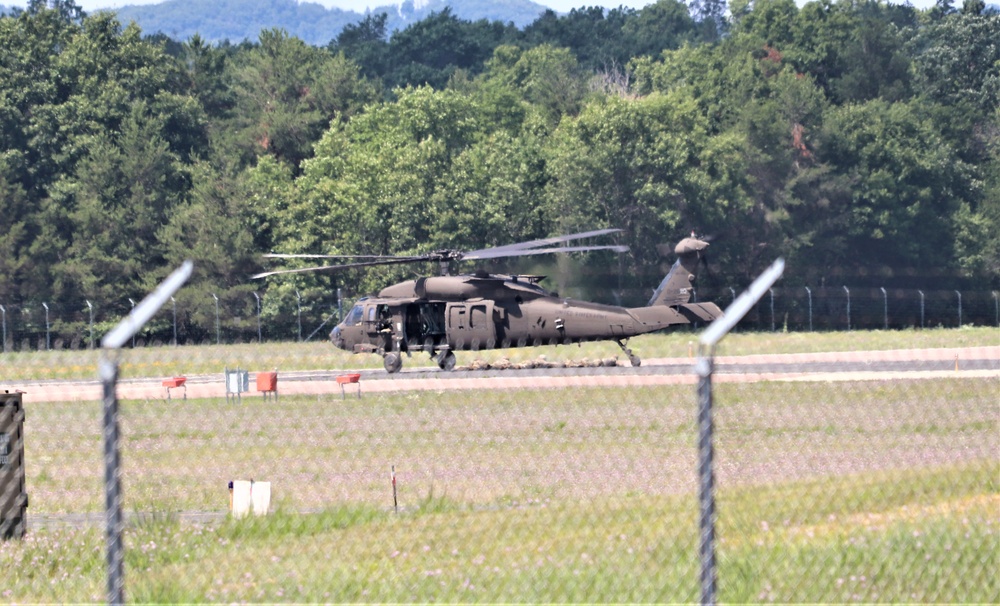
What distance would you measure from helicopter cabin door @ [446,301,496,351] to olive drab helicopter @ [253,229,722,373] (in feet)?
0.07

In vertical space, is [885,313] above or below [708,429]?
below

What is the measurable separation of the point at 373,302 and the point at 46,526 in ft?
67.8

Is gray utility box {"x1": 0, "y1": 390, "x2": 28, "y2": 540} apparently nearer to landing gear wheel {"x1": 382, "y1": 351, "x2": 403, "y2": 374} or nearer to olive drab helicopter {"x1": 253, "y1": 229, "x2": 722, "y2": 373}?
olive drab helicopter {"x1": 253, "y1": 229, "x2": 722, "y2": 373}

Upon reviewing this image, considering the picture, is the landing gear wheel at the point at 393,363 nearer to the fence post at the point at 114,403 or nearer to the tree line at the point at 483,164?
the tree line at the point at 483,164

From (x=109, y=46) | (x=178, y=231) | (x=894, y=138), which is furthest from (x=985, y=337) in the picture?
(x=109, y=46)

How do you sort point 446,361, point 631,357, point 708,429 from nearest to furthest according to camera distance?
point 708,429 < point 631,357 < point 446,361

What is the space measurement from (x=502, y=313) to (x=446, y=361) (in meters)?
2.90

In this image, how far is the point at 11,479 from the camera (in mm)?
10719

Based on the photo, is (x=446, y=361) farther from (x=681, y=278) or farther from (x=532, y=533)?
(x=532, y=533)

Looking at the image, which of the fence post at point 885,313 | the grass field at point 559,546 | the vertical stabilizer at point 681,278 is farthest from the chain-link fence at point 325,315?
the grass field at point 559,546

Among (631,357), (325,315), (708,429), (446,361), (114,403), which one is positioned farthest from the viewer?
(325,315)

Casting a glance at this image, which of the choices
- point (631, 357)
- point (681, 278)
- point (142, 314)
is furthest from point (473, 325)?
point (142, 314)

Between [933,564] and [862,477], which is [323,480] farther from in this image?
[933,564]

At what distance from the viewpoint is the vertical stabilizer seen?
31.2m
